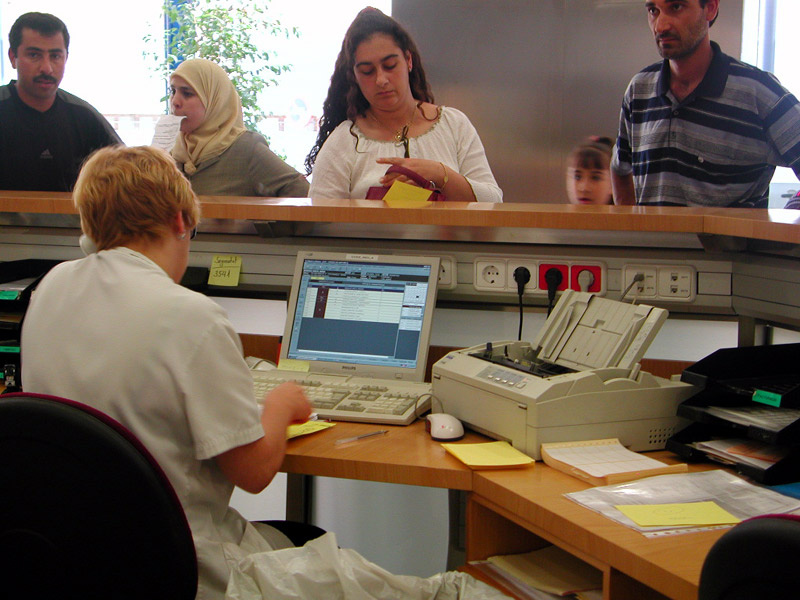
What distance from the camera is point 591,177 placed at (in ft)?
10.7

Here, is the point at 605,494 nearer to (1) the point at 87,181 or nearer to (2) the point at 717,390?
(2) the point at 717,390

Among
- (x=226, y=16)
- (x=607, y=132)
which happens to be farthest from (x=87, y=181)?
(x=226, y=16)

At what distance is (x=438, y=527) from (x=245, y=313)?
31.1 inches

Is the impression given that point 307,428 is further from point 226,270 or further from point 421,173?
point 421,173

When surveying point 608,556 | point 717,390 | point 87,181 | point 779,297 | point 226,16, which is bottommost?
point 608,556

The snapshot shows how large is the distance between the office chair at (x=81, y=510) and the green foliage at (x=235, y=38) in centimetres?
401

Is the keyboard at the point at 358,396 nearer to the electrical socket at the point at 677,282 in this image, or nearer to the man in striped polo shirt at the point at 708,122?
the electrical socket at the point at 677,282

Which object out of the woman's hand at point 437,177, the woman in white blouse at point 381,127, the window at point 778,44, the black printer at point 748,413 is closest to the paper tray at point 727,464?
the black printer at point 748,413

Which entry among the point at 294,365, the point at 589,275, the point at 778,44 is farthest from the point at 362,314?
the point at 778,44

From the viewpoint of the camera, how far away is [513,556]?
4.66ft

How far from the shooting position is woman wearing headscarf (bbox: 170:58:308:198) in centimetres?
285

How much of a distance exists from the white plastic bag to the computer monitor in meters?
0.67

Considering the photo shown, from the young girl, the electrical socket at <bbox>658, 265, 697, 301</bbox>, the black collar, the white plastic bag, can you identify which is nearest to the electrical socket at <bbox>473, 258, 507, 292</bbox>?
the electrical socket at <bbox>658, 265, 697, 301</bbox>

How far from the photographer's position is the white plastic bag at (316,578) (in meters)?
1.18
